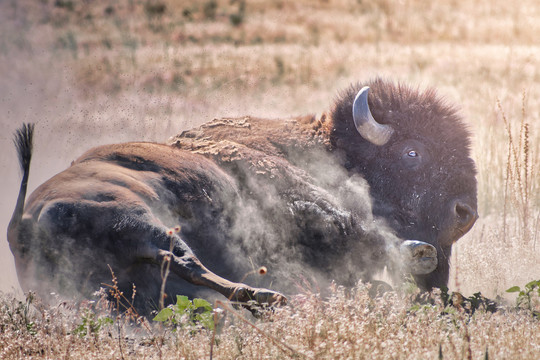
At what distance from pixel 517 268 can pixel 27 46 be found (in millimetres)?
12824

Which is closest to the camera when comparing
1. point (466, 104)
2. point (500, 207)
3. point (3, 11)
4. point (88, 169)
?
point (88, 169)

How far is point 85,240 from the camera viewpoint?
4.54 meters

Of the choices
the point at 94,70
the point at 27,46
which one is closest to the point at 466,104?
the point at 94,70

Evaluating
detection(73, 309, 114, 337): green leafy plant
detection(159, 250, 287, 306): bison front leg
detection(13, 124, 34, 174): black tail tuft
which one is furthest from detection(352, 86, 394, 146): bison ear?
detection(73, 309, 114, 337): green leafy plant

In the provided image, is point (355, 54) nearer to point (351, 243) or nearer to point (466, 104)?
point (466, 104)

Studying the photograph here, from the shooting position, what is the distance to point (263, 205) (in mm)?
5816

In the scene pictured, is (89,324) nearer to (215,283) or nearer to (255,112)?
(215,283)

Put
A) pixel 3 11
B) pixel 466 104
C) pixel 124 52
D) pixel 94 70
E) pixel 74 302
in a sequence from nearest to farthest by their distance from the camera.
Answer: pixel 74 302, pixel 466 104, pixel 94 70, pixel 124 52, pixel 3 11

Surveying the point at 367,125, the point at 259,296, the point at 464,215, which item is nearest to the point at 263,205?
the point at 367,125

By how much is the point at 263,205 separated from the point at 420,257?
1.42 m

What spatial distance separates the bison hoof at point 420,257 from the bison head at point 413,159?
305mm

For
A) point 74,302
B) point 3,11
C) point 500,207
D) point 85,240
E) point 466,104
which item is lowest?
point 74,302

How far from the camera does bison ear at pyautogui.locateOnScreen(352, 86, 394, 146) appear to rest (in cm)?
654

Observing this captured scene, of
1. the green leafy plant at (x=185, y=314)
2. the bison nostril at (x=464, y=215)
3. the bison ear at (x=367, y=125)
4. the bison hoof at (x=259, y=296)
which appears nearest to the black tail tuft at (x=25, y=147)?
the green leafy plant at (x=185, y=314)
